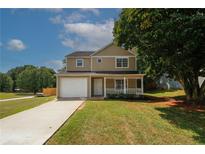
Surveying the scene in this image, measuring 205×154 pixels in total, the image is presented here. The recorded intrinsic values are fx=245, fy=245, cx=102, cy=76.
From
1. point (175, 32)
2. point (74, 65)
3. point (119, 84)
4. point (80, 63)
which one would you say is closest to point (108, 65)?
point (119, 84)

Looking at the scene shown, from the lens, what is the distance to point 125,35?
71.3ft

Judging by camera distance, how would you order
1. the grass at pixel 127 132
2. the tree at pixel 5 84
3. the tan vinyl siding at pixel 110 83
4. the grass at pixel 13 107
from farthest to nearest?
the tree at pixel 5 84, the tan vinyl siding at pixel 110 83, the grass at pixel 13 107, the grass at pixel 127 132

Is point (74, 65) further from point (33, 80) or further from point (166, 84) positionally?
point (33, 80)

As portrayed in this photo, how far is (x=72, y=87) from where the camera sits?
82.4 ft

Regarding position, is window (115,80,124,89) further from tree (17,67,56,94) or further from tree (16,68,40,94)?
tree (16,68,40,94)

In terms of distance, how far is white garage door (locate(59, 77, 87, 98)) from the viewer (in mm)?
25047

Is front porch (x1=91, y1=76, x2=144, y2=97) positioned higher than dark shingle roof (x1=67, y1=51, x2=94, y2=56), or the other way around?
dark shingle roof (x1=67, y1=51, x2=94, y2=56)

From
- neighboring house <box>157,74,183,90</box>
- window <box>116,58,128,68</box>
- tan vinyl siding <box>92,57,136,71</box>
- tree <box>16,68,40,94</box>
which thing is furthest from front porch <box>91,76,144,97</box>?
tree <box>16,68,40,94</box>

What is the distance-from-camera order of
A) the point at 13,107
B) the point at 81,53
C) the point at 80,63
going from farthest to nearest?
the point at 81,53 < the point at 80,63 < the point at 13,107

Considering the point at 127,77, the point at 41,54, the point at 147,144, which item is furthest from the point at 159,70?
the point at 147,144

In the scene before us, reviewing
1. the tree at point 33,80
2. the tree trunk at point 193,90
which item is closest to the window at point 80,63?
the tree trunk at point 193,90

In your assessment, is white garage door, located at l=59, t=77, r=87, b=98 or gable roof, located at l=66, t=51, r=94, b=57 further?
gable roof, located at l=66, t=51, r=94, b=57

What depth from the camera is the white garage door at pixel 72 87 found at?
25.0m

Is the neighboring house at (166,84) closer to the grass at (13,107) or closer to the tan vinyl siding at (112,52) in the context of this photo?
the tan vinyl siding at (112,52)
